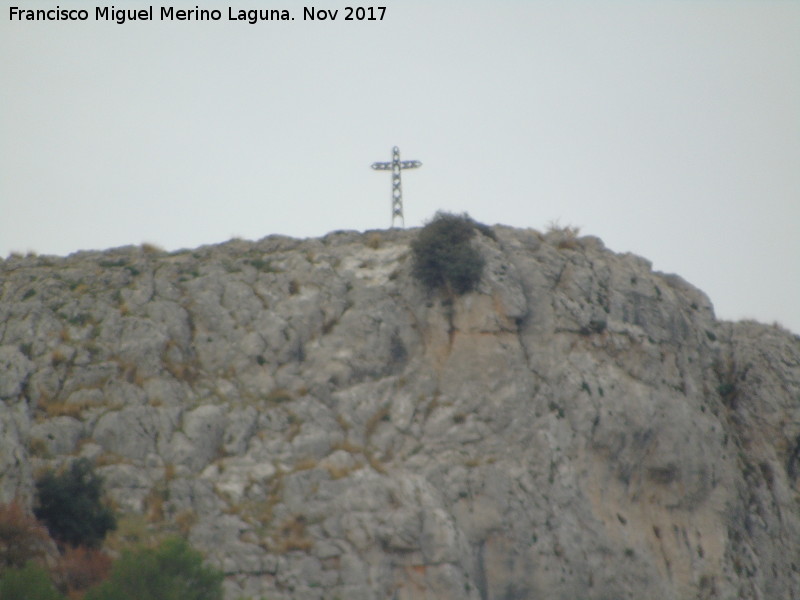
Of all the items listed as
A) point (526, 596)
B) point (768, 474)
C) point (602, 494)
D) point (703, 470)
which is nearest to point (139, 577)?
point (526, 596)

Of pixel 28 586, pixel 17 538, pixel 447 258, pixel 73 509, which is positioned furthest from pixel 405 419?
pixel 28 586

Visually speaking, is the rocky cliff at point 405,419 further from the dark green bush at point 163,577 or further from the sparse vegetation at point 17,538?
the dark green bush at point 163,577

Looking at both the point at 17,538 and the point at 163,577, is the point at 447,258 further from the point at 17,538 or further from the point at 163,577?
the point at 17,538

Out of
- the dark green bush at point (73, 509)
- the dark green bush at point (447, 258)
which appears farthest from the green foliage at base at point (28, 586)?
the dark green bush at point (447, 258)

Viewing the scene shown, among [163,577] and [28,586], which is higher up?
[28,586]

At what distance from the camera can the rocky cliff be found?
3706cm

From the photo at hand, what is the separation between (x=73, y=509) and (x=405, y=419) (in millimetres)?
12155

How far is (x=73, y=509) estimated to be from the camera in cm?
3450

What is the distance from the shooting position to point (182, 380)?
40.7 metres

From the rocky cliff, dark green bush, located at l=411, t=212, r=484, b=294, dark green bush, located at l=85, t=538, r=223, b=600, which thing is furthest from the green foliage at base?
dark green bush, located at l=411, t=212, r=484, b=294

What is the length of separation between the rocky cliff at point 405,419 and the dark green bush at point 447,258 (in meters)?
0.54

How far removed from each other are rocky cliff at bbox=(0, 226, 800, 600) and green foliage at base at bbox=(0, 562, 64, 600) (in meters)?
5.30

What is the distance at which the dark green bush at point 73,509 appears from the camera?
3456 centimetres

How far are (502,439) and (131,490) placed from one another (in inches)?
509
